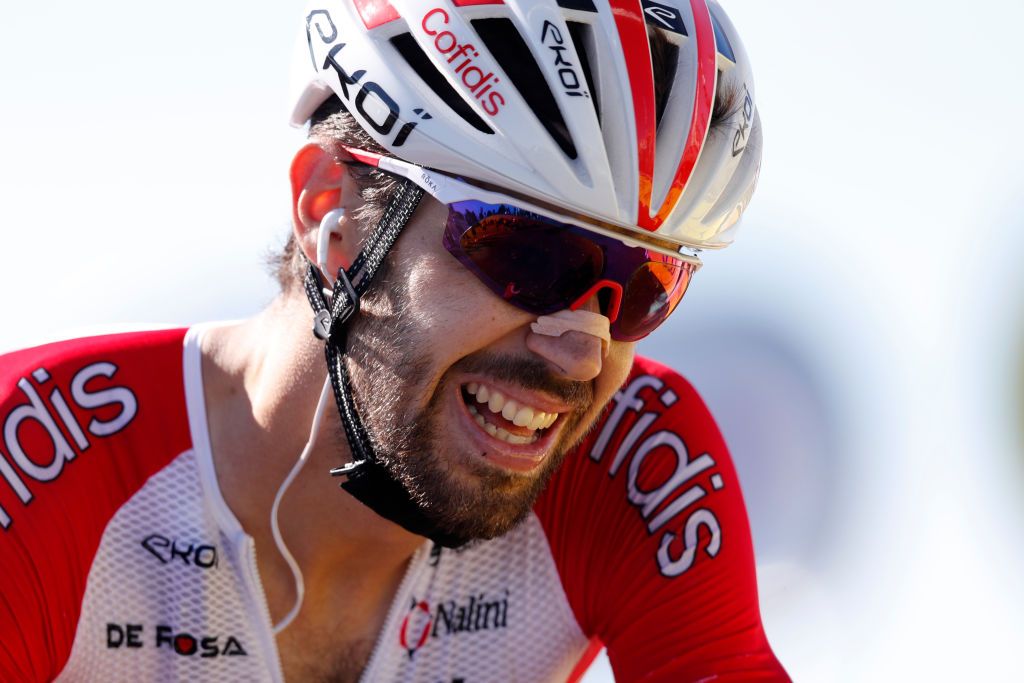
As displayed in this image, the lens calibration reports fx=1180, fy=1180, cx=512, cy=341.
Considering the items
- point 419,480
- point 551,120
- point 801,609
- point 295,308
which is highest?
point 551,120

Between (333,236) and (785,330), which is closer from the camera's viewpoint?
(333,236)

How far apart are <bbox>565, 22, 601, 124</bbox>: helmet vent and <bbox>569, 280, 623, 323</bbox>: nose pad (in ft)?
1.40

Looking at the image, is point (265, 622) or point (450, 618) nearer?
point (265, 622)

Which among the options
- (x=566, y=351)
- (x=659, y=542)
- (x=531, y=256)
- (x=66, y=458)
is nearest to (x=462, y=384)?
(x=566, y=351)

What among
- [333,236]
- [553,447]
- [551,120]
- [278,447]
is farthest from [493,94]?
[278,447]

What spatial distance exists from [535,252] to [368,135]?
0.64 m

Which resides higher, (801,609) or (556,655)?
(556,655)

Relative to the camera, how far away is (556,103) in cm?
299

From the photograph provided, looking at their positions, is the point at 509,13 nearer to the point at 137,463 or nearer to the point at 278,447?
the point at 278,447

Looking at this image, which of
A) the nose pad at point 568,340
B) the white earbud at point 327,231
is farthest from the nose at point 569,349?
the white earbud at point 327,231

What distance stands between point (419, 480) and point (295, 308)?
0.78 metres

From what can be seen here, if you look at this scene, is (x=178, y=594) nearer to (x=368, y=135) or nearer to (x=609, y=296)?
(x=368, y=135)

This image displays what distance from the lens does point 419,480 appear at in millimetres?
3148

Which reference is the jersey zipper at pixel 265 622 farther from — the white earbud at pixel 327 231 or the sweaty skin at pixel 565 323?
the sweaty skin at pixel 565 323
